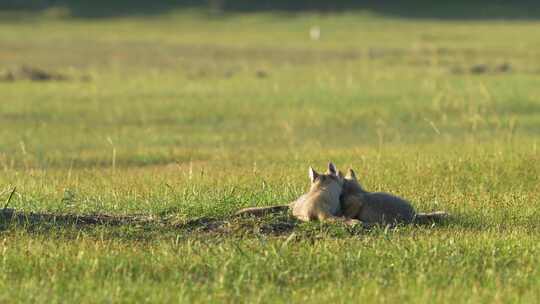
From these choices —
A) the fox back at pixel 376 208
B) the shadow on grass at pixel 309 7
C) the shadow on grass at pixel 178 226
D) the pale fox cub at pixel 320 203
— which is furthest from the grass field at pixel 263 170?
the shadow on grass at pixel 309 7

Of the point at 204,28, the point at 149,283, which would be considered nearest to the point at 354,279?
the point at 149,283

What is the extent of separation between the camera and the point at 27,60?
4181 centimetres

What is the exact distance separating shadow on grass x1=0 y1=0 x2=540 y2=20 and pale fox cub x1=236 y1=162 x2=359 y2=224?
69.9 metres

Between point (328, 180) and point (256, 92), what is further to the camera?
point (256, 92)

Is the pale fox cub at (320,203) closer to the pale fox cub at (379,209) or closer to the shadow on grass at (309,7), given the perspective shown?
the pale fox cub at (379,209)

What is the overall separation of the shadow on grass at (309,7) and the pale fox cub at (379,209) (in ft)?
230

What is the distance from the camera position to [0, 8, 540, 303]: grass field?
7672mm

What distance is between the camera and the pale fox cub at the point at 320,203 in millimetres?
9347

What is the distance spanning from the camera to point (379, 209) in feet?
31.2

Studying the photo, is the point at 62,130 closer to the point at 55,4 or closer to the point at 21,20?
the point at 21,20

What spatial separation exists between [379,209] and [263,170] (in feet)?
15.5

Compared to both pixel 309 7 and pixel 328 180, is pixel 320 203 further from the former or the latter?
pixel 309 7

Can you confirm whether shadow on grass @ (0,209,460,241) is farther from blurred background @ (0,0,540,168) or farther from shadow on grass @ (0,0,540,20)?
shadow on grass @ (0,0,540,20)

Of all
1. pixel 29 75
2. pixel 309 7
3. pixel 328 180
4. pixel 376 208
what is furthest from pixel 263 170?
pixel 309 7
